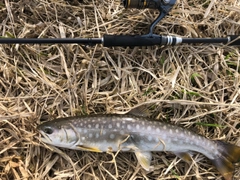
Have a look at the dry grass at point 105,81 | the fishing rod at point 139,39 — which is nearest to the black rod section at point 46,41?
the fishing rod at point 139,39

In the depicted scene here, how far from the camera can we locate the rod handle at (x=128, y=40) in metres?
2.47

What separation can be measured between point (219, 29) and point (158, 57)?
0.61 meters

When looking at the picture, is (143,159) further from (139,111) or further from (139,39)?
(139,39)

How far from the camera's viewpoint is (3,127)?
101 inches

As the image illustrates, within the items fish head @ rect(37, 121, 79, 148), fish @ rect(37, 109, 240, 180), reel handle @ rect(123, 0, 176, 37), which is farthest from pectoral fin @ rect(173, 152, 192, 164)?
reel handle @ rect(123, 0, 176, 37)

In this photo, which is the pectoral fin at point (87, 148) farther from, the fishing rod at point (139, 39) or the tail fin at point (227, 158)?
the tail fin at point (227, 158)

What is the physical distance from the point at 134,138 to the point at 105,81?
0.53m

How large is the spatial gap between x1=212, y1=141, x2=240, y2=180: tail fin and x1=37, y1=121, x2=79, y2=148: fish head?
1.11 meters

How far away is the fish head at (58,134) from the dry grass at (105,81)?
148 mm

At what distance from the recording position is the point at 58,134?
2373mm

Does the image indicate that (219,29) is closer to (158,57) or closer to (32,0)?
(158,57)

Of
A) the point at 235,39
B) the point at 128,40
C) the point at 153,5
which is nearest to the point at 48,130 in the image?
the point at 128,40

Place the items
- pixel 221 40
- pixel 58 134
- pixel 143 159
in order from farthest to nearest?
pixel 221 40
pixel 143 159
pixel 58 134

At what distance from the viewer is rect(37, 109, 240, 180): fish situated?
7.87ft
